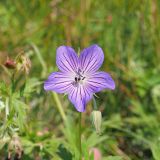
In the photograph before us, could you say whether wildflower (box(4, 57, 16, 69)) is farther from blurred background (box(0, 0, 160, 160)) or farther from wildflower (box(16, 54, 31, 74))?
blurred background (box(0, 0, 160, 160))

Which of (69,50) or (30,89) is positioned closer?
(69,50)

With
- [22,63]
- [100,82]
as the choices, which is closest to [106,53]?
[22,63]

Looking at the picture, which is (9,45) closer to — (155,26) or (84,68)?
(155,26)

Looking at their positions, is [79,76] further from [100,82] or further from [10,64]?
[10,64]

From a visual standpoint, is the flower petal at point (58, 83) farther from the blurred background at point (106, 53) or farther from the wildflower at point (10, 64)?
the blurred background at point (106, 53)

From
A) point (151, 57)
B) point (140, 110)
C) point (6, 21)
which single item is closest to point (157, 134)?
point (140, 110)
